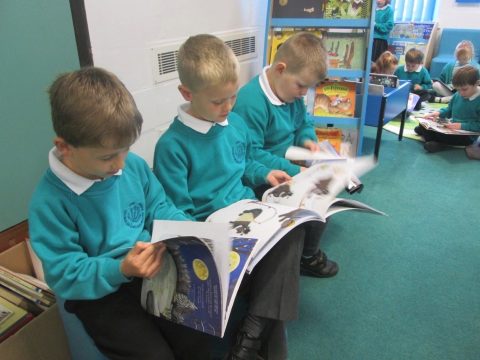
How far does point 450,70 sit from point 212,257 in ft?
14.9

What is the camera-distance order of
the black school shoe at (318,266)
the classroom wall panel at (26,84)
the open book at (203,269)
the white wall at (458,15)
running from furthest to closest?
the white wall at (458,15), the black school shoe at (318,266), the classroom wall panel at (26,84), the open book at (203,269)

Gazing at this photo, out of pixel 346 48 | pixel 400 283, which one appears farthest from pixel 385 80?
pixel 400 283

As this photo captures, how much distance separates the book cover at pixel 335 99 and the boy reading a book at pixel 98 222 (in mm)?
1616

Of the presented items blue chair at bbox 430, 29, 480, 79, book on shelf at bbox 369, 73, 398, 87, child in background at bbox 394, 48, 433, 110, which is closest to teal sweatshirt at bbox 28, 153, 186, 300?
book on shelf at bbox 369, 73, 398, 87

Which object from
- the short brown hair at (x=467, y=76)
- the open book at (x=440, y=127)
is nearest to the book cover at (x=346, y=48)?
the open book at (x=440, y=127)

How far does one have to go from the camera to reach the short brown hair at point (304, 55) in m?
1.42

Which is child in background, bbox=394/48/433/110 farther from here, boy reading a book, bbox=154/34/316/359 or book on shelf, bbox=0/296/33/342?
book on shelf, bbox=0/296/33/342

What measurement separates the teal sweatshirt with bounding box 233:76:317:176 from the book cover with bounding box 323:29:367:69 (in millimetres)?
804

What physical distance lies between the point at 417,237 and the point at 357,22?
1164 millimetres

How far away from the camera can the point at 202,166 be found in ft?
→ 3.92

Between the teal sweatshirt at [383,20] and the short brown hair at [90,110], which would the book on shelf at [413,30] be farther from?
the short brown hair at [90,110]

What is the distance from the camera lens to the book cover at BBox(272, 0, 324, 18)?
7.13 ft

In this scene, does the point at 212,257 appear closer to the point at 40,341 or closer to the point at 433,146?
the point at 40,341

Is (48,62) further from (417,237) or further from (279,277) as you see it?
(417,237)
